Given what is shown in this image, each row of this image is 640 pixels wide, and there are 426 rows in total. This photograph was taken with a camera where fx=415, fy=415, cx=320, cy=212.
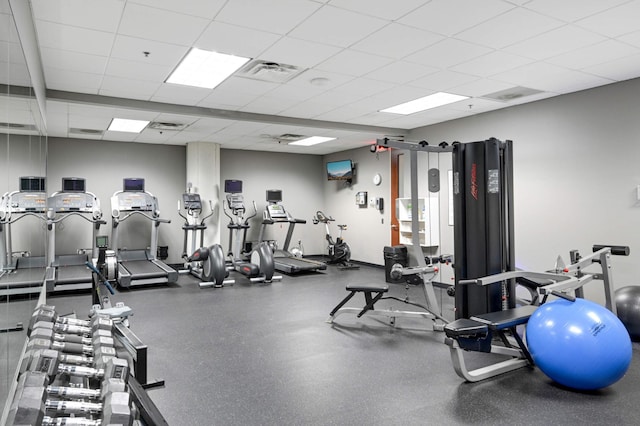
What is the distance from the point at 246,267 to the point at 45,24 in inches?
200

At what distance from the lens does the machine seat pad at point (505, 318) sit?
312 centimetres

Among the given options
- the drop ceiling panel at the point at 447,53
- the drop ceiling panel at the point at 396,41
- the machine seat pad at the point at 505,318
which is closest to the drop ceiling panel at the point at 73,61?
the drop ceiling panel at the point at 396,41

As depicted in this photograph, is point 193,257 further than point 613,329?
Yes

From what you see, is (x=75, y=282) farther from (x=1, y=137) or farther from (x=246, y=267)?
(x=1, y=137)

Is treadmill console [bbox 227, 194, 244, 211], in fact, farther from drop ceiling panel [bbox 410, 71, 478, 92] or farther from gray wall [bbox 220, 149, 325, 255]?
drop ceiling panel [bbox 410, 71, 478, 92]

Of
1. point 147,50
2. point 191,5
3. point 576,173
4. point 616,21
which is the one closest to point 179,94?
point 147,50

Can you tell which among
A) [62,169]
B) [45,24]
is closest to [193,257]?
[62,169]

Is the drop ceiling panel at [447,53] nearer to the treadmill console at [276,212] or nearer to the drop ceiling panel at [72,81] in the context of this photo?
the drop ceiling panel at [72,81]

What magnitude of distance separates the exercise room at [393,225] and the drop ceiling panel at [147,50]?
0.09ft

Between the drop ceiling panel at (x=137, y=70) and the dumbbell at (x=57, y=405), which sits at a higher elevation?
the drop ceiling panel at (x=137, y=70)

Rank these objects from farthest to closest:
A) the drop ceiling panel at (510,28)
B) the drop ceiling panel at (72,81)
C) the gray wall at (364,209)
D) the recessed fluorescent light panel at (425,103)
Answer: the gray wall at (364,209), the recessed fluorescent light panel at (425,103), the drop ceiling panel at (72,81), the drop ceiling panel at (510,28)

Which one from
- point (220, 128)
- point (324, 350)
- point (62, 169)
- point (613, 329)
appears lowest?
point (324, 350)

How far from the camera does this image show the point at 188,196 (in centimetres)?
805

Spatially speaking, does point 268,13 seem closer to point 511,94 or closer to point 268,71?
point 268,71
